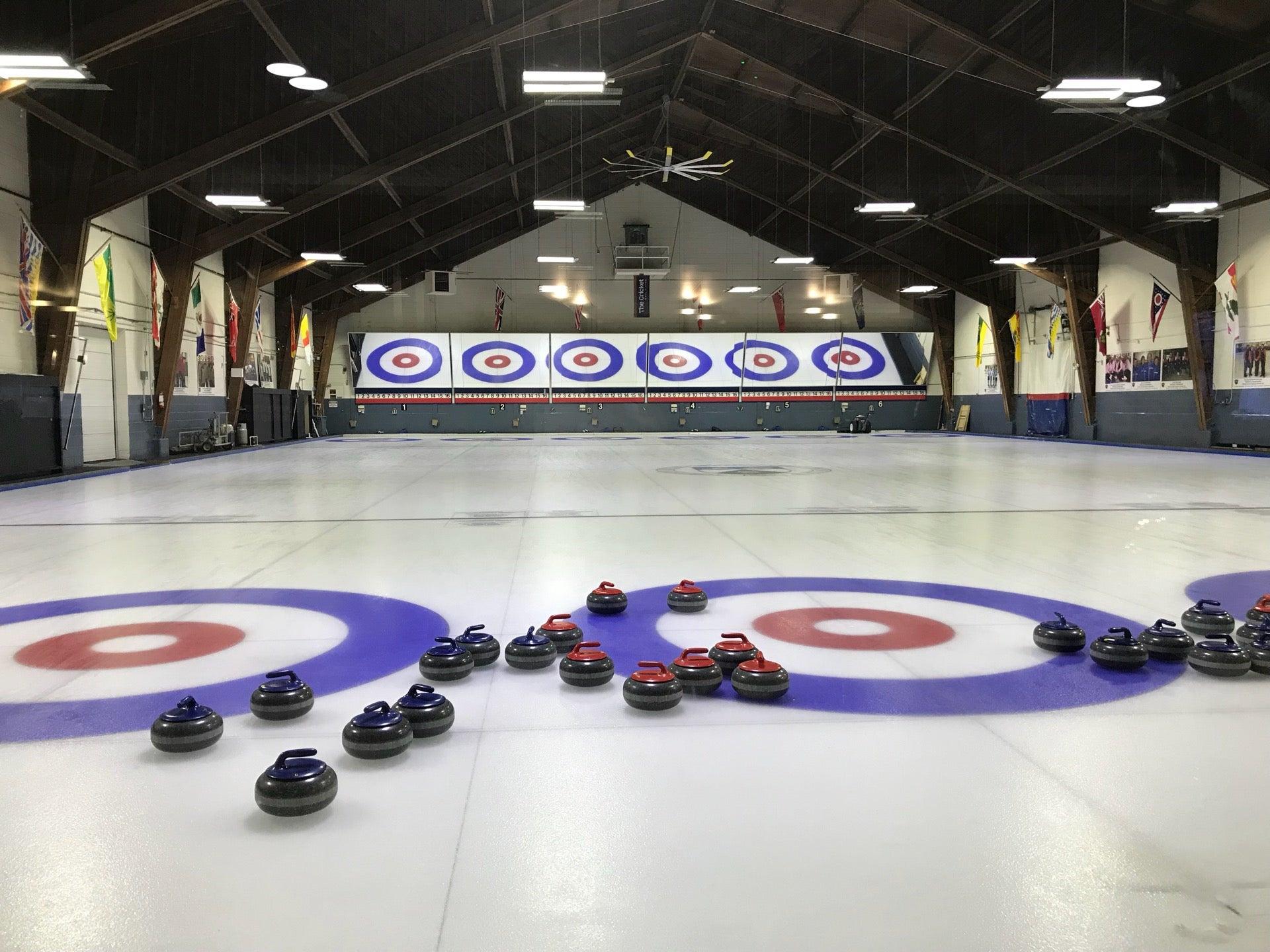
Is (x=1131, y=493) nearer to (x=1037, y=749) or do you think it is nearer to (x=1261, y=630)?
(x=1261, y=630)

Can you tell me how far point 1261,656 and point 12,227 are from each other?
59.3ft

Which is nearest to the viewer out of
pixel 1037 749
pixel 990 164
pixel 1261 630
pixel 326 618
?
pixel 1037 749

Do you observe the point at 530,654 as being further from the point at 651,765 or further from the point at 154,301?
the point at 154,301

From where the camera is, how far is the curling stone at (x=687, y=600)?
16.5ft

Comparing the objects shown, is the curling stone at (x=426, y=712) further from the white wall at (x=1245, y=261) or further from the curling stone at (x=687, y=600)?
the white wall at (x=1245, y=261)

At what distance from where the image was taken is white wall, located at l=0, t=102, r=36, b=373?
48.4 feet

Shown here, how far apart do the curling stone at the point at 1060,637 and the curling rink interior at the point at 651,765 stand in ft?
0.32

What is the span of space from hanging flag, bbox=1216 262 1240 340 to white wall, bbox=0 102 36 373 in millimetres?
24603

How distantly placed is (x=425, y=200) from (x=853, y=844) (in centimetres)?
2493

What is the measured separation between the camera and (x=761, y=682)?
350 centimetres

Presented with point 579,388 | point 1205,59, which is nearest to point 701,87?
point 1205,59

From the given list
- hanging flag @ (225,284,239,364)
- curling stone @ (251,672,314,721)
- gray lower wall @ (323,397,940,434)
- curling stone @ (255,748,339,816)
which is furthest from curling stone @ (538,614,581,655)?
gray lower wall @ (323,397,940,434)

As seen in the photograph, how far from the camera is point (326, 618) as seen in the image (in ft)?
16.4

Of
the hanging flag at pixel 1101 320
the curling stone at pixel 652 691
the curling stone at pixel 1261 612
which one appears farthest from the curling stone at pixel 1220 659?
the hanging flag at pixel 1101 320
